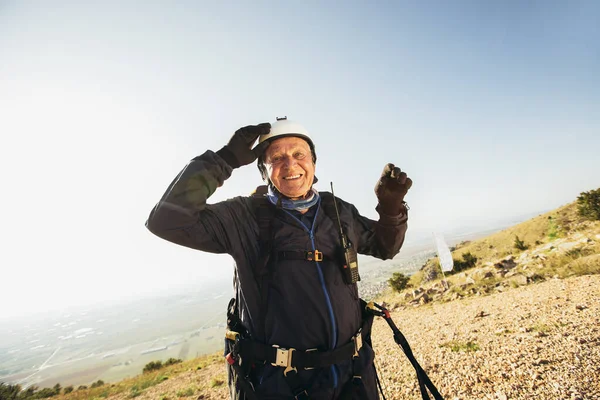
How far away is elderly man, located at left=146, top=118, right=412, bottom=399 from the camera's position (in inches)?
77.4

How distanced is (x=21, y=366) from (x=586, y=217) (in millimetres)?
201870

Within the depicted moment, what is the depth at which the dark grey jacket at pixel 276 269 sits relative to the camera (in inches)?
77.6

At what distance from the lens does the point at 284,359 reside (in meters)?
1.93

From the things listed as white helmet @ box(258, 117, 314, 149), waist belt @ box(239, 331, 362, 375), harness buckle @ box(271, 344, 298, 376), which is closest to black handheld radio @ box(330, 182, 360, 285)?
Result: waist belt @ box(239, 331, 362, 375)

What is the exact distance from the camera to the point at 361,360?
222 cm

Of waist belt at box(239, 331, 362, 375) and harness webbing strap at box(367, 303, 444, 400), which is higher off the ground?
waist belt at box(239, 331, 362, 375)

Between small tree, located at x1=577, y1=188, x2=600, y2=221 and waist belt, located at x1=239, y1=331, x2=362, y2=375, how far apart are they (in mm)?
27033

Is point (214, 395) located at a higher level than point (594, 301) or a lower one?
lower

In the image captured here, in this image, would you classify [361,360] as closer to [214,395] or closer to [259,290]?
[259,290]

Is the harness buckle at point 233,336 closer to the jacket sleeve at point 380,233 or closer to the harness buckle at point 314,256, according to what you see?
Answer: the harness buckle at point 314,256

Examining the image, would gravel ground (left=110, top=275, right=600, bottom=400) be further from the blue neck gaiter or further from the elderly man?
the blue neck gaiter

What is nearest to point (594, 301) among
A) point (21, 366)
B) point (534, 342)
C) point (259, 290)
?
point (534, 342)

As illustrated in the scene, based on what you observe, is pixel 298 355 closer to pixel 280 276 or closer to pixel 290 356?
pixel 290 356

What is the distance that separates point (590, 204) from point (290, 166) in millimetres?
27648
